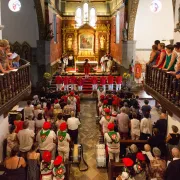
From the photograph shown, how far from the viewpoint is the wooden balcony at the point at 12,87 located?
7770mm

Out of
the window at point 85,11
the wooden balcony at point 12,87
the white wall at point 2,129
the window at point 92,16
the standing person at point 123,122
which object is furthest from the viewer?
the window at point 92,16

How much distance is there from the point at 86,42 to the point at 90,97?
10221 millimetres

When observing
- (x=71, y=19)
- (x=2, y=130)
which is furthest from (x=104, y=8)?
(x=2, y=130)

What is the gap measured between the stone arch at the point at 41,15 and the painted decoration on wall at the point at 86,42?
810cm

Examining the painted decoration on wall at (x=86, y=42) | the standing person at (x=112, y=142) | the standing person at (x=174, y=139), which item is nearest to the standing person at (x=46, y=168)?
the standing person at (x=112, y=142)

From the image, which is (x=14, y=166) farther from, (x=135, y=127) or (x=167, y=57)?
(x=167, y=57)

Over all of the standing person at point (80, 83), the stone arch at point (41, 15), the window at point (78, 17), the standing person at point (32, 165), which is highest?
the window at point (78, 17)

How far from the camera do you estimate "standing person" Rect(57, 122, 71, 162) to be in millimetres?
8281

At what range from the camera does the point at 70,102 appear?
40.1 ft

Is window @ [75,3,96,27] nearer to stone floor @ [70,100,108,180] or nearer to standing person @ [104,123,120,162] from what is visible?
stone floor @ [70,100,108,180]

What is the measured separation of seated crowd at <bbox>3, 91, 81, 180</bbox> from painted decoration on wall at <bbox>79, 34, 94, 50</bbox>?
17330 mm

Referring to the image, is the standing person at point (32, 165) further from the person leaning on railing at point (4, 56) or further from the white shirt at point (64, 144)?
the person leaning on railing at point (4, 56)

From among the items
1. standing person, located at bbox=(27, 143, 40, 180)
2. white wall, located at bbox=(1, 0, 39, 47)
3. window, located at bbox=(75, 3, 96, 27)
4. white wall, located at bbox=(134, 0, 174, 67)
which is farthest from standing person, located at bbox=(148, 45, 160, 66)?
window, located at bbox=(75, 3, 96, 27)

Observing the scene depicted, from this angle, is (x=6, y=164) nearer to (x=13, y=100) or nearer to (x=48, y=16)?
(x=13, y=100)
